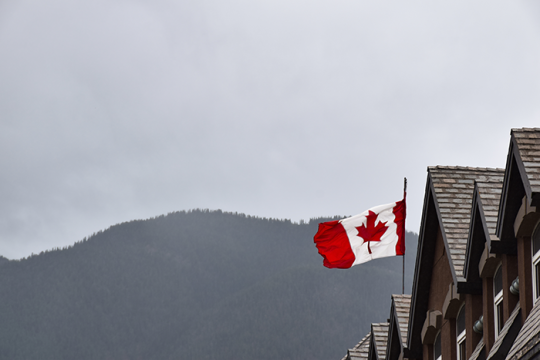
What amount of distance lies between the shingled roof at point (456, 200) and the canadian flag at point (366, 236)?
4491 mm

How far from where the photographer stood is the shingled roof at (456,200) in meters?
17.6

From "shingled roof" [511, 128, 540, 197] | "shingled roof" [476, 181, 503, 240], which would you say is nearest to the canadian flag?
"shingled roof" [476, 181, 503, 240]

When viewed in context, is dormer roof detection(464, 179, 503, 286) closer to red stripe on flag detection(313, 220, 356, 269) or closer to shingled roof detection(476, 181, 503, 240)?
shingled roof detection(476, 181, 503, 240)

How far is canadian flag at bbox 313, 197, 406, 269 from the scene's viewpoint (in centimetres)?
2422

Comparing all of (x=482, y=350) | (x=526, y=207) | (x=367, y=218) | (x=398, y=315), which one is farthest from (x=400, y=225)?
(x=526, y=207)

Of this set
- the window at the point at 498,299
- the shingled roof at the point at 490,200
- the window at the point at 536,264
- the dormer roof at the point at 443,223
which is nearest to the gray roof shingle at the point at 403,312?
the dormer roof at the point at 443,223

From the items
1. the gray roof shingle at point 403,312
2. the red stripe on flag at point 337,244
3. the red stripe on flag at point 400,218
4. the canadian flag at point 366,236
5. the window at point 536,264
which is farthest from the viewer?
the red stripe on flag at point 337,244

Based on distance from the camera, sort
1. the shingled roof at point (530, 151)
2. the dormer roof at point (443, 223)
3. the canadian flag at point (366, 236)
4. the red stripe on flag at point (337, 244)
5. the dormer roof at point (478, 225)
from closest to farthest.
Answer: the shingled roof at point (530, 151) → the dormer roof at point (478, 225) → the dormer roof at point (443, 223) → the canadian flag at point (366, 236) → the red stripe on flag at point (337, 244)

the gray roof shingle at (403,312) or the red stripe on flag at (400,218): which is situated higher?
the red stripe on flag at (400,218)

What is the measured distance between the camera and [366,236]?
79.8ft

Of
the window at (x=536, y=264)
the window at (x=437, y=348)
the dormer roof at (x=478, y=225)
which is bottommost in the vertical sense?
the window at (x=437, y=348)

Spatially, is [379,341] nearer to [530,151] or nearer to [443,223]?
[443,223]

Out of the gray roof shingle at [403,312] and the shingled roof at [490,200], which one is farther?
the gray roof shingle at [403,312]

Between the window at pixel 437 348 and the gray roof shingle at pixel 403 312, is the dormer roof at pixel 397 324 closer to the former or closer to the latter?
the gray roof shingle at pixel 403 312
